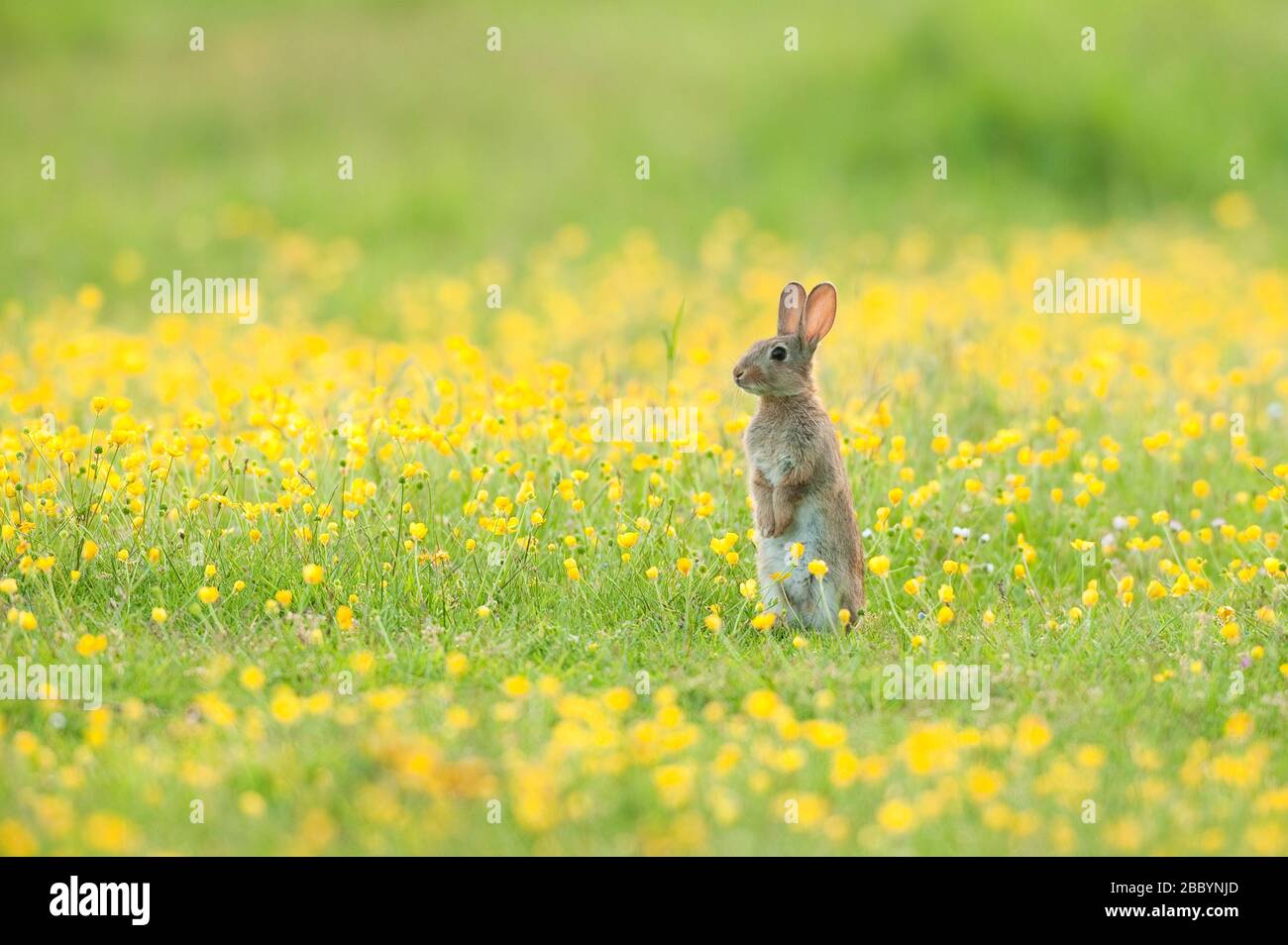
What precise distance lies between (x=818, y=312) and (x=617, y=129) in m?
10.7

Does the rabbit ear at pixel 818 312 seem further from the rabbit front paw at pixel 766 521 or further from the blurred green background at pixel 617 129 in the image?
the blurred green background at pixel 617 129

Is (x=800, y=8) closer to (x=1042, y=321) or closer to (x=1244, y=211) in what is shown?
(x=1244, y=211)

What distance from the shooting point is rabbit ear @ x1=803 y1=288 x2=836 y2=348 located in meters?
6.25

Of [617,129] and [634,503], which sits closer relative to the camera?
[634,503]

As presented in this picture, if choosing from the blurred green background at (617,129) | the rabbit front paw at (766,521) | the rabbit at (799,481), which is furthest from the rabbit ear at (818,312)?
the blurred green background at (617,129)

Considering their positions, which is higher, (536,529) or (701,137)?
(701,137)

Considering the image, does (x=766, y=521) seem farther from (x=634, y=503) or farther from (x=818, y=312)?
(x=634, y=503)

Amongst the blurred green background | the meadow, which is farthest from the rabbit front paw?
the blurred green background

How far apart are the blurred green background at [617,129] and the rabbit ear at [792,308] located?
7.32m

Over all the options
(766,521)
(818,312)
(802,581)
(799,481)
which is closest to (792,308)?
(818,312)

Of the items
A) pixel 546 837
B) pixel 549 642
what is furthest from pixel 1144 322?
pixel 546 837

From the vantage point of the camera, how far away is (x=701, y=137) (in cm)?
1625

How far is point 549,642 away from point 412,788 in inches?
60.6

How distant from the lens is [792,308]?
6.33 metres
